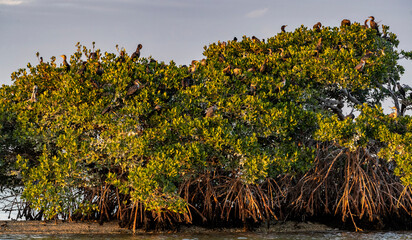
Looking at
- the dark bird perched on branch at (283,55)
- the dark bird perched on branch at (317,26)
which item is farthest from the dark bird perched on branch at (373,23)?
the dark bird perched on branch at (283,55)

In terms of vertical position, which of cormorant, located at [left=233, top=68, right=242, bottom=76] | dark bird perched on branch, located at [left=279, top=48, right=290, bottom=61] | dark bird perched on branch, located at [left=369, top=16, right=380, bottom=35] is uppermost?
dark bird perched on branch, located at [left=369, top=16, right=380, bottom=35]

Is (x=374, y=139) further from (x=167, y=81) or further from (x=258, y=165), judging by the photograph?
(x=167, y=81)

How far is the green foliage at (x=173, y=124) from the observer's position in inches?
432

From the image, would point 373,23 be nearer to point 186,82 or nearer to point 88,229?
point 186,82

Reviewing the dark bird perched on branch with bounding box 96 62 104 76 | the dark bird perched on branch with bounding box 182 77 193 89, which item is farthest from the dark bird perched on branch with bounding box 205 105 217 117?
the dark bird perched on branch with bounding box 96 62 104 76

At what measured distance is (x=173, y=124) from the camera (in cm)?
1118

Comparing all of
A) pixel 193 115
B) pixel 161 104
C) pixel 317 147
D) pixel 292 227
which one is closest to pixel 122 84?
pixel 161 104

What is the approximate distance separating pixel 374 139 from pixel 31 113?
8.41m

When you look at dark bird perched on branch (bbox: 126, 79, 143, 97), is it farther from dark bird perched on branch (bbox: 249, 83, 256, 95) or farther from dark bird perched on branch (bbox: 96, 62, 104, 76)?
dark bird perched on branch (bbox: 249, 83, 256, 95)

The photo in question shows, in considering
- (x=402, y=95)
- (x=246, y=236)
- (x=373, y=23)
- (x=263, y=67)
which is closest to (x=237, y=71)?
(x=263, y=67)

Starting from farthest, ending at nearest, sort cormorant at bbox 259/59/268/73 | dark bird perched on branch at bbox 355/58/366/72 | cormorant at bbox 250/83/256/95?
cormorant at bbox 259/59/268/73 → dark bird perched on branch at bbox 355/58/366/72 → cormorant at bbox 250/83/256/95

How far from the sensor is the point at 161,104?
1170 cm

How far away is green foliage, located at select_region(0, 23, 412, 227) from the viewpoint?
11.0 m

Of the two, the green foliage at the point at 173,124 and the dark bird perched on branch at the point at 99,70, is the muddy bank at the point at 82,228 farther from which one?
the dark bird perched on branch at the point at 99,70
